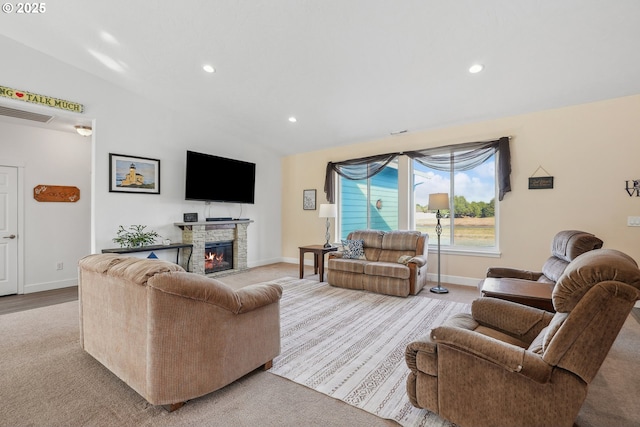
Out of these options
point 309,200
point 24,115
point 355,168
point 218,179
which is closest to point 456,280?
point 355,168

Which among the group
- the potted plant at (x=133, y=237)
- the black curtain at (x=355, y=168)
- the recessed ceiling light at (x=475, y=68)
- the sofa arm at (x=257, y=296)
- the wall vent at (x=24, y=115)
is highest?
the recessed ceiling light at (x=475, y=68)

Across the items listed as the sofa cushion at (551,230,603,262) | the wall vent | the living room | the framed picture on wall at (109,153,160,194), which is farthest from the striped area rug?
the wall vent

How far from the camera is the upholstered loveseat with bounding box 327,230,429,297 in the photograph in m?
4.24

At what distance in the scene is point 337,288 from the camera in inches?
187

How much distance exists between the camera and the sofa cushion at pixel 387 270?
164 inches

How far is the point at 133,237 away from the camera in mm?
4617

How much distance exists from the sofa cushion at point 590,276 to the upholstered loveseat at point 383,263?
2.84 m

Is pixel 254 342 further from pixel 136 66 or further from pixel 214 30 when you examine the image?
pixel 136 66

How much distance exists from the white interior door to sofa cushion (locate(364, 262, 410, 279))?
5.45 m

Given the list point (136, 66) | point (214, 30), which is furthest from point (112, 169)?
point (214, 30)

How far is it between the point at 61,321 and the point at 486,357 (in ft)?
14.1

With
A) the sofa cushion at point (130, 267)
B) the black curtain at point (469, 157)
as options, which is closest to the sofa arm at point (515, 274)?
the black curtain at point (469, 157)

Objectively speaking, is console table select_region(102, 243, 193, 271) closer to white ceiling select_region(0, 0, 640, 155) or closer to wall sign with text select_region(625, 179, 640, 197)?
white ceiling select_region(0, 0, 640, 155)

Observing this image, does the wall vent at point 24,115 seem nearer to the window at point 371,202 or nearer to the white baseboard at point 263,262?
the white baseboard at point 263,262
